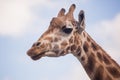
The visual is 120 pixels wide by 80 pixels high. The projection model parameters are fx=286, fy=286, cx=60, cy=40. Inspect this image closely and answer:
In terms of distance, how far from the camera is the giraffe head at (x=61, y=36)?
489cm

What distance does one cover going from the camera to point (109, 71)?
499 cm

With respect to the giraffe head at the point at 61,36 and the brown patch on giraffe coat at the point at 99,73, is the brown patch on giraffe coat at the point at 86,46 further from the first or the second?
the brown patch on giraffe coat at the point at 99,73

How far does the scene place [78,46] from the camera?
5.18m

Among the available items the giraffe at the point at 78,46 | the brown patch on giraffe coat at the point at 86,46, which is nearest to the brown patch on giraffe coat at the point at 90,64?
the giraffe at the point at 78,46

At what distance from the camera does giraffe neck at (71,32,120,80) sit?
493cm

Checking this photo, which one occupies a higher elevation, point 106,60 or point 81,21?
point 81,21

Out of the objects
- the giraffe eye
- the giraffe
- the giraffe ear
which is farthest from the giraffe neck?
the giraffe eye

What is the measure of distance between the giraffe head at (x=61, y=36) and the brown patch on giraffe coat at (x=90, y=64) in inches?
13.8

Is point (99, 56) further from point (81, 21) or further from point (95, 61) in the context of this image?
point (81, 21)

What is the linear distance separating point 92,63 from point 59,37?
74 cm

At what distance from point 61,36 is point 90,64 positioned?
2.35 ft

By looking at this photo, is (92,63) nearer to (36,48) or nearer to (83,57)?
(83,57)

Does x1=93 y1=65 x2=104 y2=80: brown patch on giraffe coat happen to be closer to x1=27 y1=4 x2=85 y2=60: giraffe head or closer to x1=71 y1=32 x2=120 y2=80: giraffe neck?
x1=71 y1=32 x2=120 y2=80: giraffe neck

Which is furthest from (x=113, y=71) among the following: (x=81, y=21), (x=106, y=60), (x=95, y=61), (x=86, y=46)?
(x=81, y=21)
